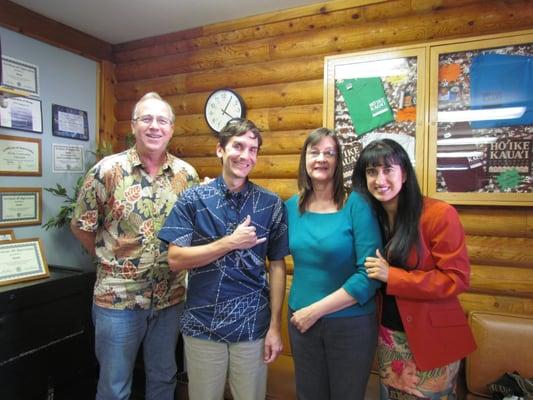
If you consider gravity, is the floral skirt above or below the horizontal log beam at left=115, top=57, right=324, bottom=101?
below

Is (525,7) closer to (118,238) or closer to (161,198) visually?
(161,198)

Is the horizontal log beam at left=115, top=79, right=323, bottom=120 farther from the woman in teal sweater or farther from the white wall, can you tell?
the woman in teal sweater

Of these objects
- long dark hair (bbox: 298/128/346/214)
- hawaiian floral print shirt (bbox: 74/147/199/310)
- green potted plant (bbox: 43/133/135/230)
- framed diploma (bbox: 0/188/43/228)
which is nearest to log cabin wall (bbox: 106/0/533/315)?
green potted plant (bbox: 43/133/135/230)

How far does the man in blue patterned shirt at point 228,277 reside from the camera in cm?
137

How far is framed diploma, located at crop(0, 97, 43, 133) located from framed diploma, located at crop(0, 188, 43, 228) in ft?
1.39

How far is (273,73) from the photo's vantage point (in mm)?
2658

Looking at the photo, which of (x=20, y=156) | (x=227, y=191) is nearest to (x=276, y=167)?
(x=227, y=191)

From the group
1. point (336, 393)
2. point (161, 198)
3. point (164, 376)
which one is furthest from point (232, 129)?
point (164, 376)

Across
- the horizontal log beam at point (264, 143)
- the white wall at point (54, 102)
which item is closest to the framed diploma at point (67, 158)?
the white wall at point (54, 102)

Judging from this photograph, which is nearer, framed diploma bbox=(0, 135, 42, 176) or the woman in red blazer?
the woman in red blazer

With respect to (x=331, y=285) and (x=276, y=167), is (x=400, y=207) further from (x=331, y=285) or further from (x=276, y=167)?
(x=276, y=167)

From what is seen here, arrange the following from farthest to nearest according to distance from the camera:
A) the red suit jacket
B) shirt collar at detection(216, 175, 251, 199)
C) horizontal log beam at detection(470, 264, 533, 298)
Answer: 1. horizontal log beam at detection(470, 264, 533, 298)
2. shirt collar at detection(216, 175, 251, 199)
3. the red suit jacket

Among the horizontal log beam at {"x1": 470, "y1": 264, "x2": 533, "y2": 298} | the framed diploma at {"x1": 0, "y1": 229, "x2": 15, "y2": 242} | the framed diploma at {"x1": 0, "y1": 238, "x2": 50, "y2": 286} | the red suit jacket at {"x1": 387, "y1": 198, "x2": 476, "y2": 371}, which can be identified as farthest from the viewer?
the framed diploma at {"x1": 0, "y1": 229, "x2": 15, "y2": 242}

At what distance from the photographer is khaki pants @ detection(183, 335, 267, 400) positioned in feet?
4.52
